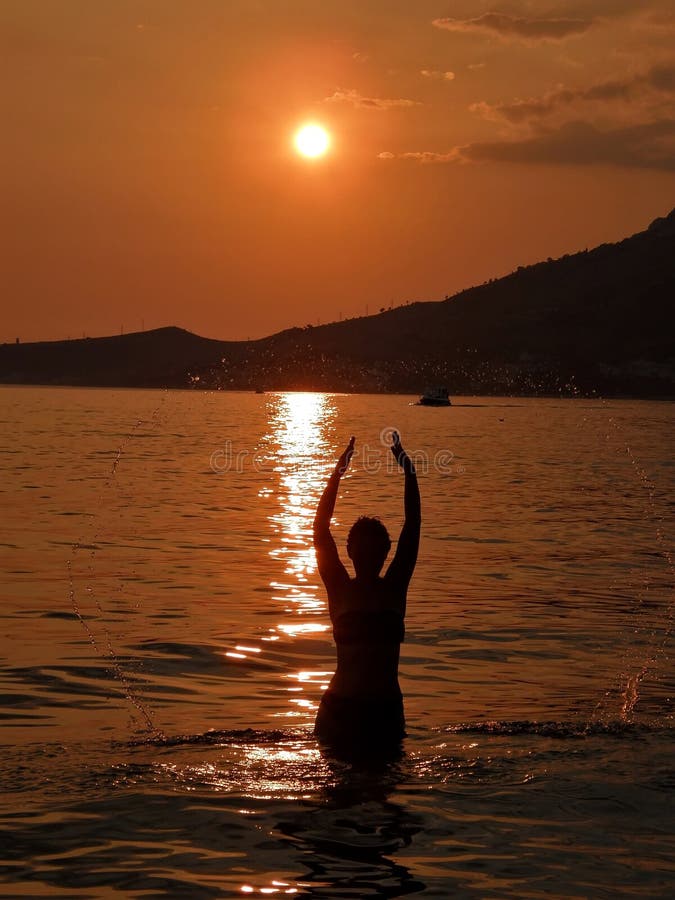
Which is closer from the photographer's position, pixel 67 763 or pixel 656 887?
pixel 656 887

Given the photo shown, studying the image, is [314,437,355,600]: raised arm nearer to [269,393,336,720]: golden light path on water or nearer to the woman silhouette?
the woman silhouette

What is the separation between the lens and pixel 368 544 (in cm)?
1076

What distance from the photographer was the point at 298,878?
31.0 feet

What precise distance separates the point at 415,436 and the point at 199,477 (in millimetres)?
62336

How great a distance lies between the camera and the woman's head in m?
10.7

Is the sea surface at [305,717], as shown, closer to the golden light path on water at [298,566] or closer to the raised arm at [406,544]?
the golden light path on water at [298,566]

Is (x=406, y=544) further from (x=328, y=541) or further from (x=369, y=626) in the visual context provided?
(x=369, y=626)

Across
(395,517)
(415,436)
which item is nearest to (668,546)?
(395,517)

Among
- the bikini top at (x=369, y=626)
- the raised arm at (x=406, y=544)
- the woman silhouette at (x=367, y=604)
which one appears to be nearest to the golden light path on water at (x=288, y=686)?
the woman silhouette at (x=367, y=604)

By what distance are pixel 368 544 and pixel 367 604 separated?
59 cm

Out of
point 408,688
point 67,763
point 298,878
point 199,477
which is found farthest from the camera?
point 199,477

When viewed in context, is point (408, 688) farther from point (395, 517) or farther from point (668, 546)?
point (395, 517)

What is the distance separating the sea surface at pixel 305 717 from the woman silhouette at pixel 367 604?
0.68 m

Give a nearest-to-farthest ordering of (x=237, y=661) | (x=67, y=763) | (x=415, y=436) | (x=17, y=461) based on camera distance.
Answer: (x=67, y=763) < (x=237, y=661) < (x=17, y=461) < (x=415, y=436)
